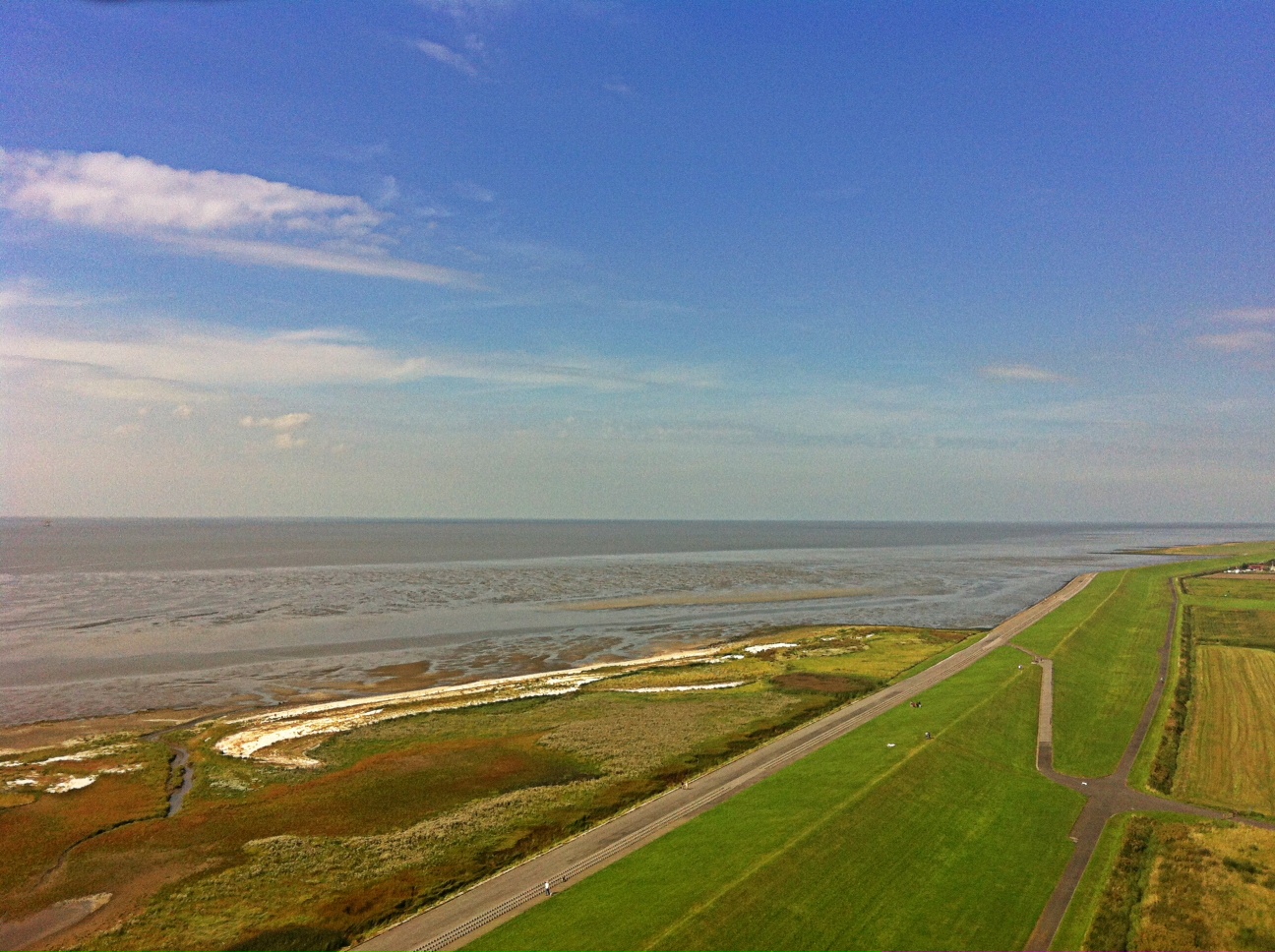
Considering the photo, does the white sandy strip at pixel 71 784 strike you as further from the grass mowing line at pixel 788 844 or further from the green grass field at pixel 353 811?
the grass mowing line at pixel 788 844

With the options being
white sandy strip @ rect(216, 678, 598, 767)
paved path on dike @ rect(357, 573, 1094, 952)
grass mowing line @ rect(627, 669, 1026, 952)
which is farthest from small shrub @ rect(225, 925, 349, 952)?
white sandy strip @ rect(216, 678, 598, 767)

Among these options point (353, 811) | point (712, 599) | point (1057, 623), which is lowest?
point (353, 811)

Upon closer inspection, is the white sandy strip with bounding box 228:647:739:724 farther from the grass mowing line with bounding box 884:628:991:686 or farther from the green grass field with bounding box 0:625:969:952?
the grass mowing line with bounding box 884:628:991:686

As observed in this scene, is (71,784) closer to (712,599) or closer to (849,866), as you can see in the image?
(849,866)

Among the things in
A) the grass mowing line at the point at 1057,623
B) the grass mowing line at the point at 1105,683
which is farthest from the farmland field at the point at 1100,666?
the grass mowing line at the point at 1057,623

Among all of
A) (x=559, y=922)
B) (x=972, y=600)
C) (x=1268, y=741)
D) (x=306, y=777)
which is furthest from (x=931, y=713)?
(x=972, y=600)

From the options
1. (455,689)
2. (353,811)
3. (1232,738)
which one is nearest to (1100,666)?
(1232,738)
